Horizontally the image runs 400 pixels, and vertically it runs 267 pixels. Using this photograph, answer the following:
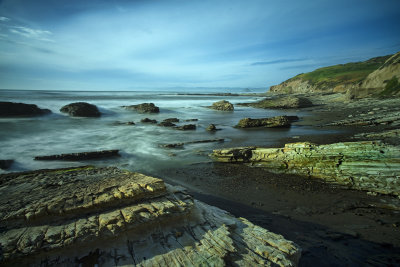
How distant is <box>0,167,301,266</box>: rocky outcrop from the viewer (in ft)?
8.96

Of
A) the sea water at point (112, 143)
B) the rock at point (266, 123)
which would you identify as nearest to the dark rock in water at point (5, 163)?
the sea water at point (112, 143)

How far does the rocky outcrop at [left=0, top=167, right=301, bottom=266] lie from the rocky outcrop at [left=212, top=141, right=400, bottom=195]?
4.48 m

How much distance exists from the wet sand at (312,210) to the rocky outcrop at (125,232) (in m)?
1.33

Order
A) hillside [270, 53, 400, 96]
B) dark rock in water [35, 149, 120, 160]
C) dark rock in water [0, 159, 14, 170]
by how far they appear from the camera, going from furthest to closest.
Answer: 1. hillside [270, 53, 400, 96]
2. dark rock in water [35, 149, 120, 160]
3. dark rock in water [0, 159, 14, 170]

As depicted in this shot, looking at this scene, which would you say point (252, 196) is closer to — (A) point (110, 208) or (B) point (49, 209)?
(A) point (110, 208)

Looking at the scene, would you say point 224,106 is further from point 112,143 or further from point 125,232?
point 125,232

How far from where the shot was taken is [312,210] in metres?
5.20

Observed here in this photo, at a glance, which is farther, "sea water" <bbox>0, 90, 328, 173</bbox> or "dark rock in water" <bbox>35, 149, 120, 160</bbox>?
"dark rock in water" <bbox>35, 149, 120, 160</bbox>

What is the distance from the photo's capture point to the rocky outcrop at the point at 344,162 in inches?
227

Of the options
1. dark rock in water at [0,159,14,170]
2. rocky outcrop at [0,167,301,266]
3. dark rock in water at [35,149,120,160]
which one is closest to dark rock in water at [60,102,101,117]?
dark rock in water at [0,159,14,170]

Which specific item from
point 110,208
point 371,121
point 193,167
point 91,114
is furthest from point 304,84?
point 110,208

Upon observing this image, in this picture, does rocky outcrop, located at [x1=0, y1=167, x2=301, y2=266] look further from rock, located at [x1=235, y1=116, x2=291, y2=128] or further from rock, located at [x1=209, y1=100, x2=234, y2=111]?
rock, located at [x1=209, y1=100, x2=234, y2=111]

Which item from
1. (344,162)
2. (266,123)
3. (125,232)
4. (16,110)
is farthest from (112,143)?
(16,110)

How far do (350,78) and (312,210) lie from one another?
73.3 m
